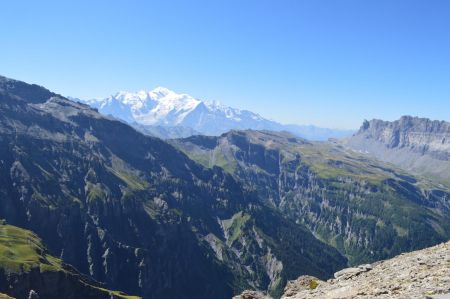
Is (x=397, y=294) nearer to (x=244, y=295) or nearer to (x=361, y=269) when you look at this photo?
(x=361, y=269)

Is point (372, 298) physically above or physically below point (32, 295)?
above

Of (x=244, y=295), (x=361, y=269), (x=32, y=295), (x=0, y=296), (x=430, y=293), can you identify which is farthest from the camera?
(x=32, y=295)

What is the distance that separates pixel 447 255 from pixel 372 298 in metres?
11.6

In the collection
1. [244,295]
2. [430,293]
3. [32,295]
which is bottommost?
[32,295]

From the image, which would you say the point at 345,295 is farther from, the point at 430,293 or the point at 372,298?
the point at 430,293

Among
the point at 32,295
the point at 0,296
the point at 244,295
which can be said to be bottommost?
the point at 32,295

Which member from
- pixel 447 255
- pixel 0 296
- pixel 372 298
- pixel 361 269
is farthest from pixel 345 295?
pixel 0 296

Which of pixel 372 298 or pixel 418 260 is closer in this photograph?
pixel 372 298

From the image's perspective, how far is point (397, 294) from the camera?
27672mm

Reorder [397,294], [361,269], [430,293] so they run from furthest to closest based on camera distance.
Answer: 1. [361,269]
2. [397,294]
3. [430,293]

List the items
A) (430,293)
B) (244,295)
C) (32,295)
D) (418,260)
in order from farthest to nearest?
(32,295)
(244,295)
(418,260)
(430,293)

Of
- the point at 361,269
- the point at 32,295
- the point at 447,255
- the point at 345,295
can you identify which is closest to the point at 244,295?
the point at 361,269

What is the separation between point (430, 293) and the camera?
2580cm

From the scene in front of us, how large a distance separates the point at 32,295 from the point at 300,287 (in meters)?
144
